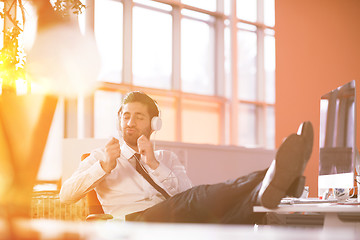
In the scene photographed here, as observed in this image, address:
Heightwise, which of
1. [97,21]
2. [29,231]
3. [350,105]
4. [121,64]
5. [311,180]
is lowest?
[311,180]

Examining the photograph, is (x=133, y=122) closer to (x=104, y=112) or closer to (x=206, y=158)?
(x=206, y=158)

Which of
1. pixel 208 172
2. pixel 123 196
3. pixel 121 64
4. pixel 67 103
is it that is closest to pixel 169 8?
pixel 121 64

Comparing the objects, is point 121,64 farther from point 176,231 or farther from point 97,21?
point 176,231

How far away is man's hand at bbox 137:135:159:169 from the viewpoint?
2508 mm

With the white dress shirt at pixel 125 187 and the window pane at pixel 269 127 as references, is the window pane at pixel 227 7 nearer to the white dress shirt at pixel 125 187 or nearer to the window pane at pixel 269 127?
the window pane at pixel 269 127

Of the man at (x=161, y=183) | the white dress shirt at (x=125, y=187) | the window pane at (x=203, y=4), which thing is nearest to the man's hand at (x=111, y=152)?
Result: the man at (x=161, y=183)

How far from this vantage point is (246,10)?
9789mm

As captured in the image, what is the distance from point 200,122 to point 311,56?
4.04 meters

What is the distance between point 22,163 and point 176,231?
248 millimetres

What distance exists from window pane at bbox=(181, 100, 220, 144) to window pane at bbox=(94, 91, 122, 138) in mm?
1437

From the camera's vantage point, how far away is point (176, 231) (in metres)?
0.47

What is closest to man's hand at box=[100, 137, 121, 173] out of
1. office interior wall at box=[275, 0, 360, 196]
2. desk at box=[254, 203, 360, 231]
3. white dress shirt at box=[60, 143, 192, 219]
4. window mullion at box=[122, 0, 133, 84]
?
white dress shirt at box=[60, 143, 192, 219]

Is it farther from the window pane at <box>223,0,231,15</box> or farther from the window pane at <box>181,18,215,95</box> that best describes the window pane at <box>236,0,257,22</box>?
the window pane at <box>181,18,215,95</box>

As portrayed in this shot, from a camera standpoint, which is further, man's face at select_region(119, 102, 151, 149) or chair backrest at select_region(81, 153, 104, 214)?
man's face at select_region(119, 102, 151, 149)
